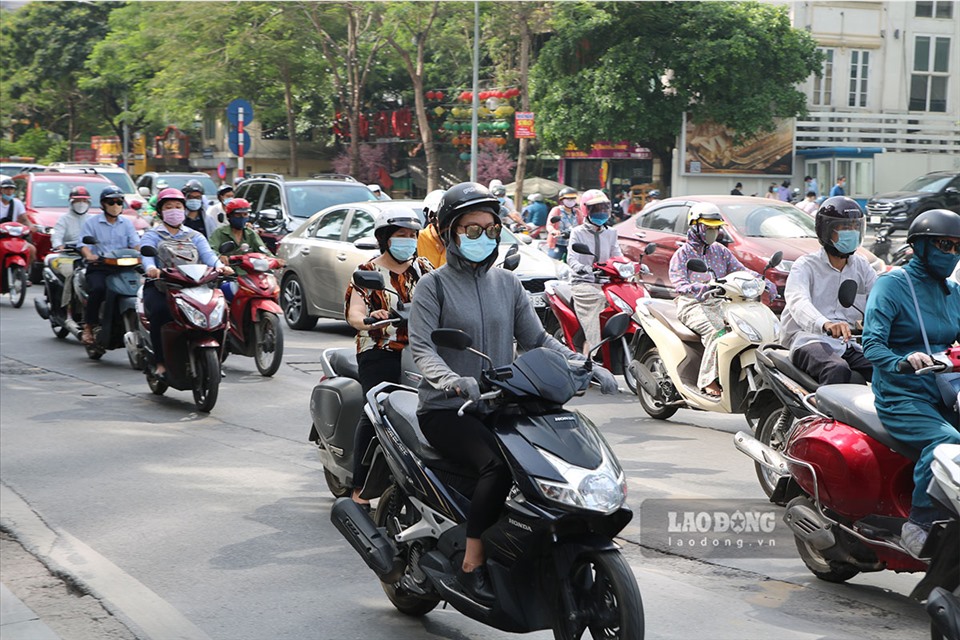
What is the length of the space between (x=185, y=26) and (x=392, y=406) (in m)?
37.5

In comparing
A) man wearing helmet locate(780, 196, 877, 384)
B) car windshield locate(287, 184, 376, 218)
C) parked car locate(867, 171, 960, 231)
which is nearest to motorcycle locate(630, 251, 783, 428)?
man wearing helmet locate(780, 196, 877, 384)

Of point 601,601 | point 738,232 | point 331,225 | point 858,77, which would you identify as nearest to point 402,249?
point 601,601

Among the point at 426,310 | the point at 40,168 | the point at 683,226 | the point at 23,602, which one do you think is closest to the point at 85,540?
the point at 23,602

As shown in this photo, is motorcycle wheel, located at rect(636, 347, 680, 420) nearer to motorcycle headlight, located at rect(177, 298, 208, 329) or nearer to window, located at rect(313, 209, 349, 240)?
motorcycle headlight, located at rect(177, 298, 208, 329)

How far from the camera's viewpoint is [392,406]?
5.14 metres

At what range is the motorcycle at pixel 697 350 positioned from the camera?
859 centimetres

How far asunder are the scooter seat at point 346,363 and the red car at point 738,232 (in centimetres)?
887

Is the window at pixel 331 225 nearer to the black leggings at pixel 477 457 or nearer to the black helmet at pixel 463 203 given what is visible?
the black helmet at pixel 463 203

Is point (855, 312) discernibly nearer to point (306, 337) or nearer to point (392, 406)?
point (392, 406)

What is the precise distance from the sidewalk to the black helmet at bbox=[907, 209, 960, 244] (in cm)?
391

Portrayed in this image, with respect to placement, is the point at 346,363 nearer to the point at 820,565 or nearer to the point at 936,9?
the point at 820,565

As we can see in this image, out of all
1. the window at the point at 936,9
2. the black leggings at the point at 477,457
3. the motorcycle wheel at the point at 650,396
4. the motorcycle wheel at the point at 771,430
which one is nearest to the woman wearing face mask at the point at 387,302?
the black leggings at the point at 477,457

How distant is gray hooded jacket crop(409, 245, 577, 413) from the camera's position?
15.8 feet

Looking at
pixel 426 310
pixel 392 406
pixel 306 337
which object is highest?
pixel 426 310
